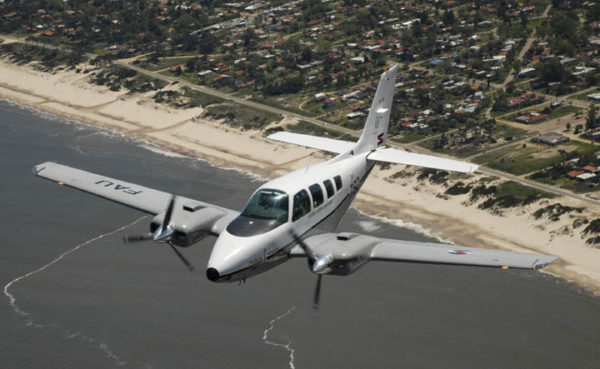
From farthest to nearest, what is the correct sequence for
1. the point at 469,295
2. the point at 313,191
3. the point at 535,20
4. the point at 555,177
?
1. the point at 535,20
2. the point at 555,177
3. the point at 469,295
4. the point at 313,191

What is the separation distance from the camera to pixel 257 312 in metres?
62.5

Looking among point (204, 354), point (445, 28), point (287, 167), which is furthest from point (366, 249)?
point (445, 28)

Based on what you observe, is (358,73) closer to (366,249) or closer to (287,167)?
(287,167)

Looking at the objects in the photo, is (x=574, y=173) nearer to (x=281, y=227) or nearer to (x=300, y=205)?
(x=300, y=205)

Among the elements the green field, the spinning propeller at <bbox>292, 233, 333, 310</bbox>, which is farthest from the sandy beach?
the spinning propeller at <bbox>292, 233, 333, 310</bbox>

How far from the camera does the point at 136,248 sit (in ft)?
243

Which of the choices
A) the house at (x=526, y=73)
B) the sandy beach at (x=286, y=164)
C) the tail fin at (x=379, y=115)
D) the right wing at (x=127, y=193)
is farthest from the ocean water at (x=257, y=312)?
the house at (x=526, y=73)

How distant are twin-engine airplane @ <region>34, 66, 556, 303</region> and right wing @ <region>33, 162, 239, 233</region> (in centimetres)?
8

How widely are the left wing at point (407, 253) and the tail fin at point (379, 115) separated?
1298 cm

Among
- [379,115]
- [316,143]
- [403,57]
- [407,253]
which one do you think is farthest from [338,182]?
[403,57]

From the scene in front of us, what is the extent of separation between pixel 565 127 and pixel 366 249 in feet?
257

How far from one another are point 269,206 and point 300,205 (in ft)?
5.95

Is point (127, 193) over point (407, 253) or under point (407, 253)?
over

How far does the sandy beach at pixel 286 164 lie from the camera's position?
76.2 metres
